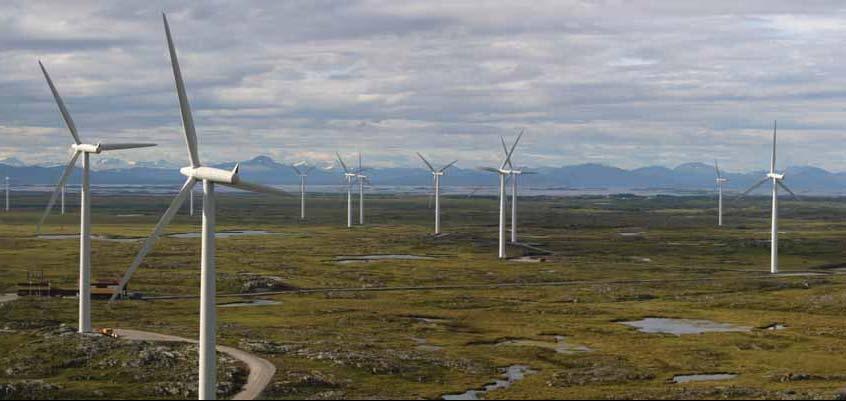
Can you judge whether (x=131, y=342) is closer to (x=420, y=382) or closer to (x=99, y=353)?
(x=99, y=353)

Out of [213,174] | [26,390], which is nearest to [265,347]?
[26,390]

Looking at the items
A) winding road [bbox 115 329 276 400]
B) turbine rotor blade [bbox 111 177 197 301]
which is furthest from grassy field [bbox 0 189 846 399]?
turbine rotor blade [bbox 111 177 197 301]

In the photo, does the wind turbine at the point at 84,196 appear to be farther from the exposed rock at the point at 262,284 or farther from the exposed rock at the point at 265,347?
the exposed rock at the point at 262,284

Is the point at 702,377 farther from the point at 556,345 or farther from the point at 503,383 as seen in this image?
the point at 556,345

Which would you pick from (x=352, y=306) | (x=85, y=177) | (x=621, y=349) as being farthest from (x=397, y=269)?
(x=85, y=177)

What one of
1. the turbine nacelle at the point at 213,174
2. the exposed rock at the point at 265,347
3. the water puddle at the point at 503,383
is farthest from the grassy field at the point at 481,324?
the turbine nacelle at the point at 213,174

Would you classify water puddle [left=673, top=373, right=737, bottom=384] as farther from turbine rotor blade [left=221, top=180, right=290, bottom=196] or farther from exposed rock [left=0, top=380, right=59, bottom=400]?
exposed rock [left=0, top=380, right=59, bottom=400]
